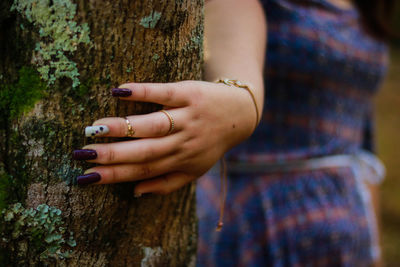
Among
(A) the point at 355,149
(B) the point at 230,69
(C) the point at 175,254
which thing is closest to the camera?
(B) the point at 230,69

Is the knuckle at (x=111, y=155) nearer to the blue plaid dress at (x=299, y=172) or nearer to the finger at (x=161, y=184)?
the finger at (x=161, y=184)

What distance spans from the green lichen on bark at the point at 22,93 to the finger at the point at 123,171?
7.4 inches

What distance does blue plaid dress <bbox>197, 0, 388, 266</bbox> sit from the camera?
1441 millimetres

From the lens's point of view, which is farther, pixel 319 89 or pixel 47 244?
pixel 319 89

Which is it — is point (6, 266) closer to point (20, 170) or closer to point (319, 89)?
point (20, 170)

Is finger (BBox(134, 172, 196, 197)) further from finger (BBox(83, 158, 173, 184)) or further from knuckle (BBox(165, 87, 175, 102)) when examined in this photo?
knuckle (BBox(165, 87, 175, 102))

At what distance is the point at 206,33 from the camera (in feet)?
3.00

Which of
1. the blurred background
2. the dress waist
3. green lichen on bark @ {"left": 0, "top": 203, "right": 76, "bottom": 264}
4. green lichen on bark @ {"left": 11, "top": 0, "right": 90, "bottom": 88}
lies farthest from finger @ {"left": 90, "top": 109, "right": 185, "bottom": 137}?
the blurred background

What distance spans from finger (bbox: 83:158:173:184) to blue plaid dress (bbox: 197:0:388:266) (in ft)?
2.80

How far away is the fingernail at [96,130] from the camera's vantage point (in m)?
0.67

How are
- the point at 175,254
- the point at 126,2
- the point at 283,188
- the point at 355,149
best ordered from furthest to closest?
the point at 355,149
the point at 283,188
the point at 175,254
the point at 126,2

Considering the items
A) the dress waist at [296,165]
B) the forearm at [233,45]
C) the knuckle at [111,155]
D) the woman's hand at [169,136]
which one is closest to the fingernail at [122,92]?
the woman's hand at [169,136]

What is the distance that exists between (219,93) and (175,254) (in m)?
0.49

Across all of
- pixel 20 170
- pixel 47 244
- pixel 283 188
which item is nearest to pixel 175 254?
pixel 47 244
